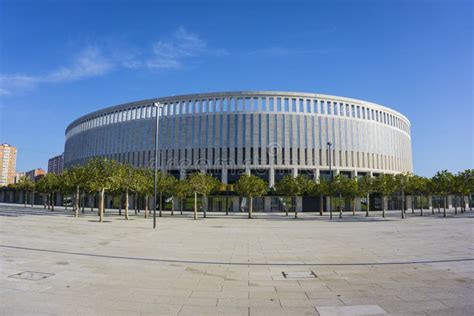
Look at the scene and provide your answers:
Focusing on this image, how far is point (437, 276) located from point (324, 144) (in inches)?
2557

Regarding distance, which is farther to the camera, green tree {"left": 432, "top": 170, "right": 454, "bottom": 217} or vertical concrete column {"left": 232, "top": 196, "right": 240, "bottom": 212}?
vertical concrete column {"left": 232, "top": 196, "right": 240, "bottom": 212}

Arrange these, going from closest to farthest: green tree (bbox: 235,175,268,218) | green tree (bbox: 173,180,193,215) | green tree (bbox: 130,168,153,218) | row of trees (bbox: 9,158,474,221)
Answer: green tree (bbox: 130,168,153,218), row of trees (bbox: 9,158,474,221), green tree (bbox: 173,180,193,215), green tree (bbox: 235,175,268,218)

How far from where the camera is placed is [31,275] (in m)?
9.48

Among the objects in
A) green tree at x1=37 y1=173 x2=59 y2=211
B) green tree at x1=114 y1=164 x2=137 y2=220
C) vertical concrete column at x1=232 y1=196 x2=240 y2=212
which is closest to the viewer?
green tree at x1=114 y1=164 x2=137 y2=220

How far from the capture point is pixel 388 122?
279ft

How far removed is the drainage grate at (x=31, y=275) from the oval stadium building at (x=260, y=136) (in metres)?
60.1

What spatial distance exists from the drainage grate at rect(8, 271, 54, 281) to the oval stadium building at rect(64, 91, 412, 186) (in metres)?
60.1

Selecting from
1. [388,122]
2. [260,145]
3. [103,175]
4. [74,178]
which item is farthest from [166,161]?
[388,122]

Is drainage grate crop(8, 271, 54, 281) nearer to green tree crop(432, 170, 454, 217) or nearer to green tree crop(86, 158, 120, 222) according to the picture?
green tree crop(86, 158, 120, 222)

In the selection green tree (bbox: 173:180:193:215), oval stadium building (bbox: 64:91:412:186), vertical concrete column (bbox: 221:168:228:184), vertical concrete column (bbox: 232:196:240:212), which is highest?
oval stadium building (bbox: 64:91:412:186)

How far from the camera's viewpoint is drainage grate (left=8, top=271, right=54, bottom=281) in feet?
30.0

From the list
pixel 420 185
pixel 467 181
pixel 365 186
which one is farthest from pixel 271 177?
pixel 467 181

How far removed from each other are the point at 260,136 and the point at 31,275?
62.8 m

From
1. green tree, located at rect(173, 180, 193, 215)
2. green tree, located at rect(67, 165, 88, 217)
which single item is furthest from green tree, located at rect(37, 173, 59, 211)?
green tree, located at rect(173, 180, 193, 215)
